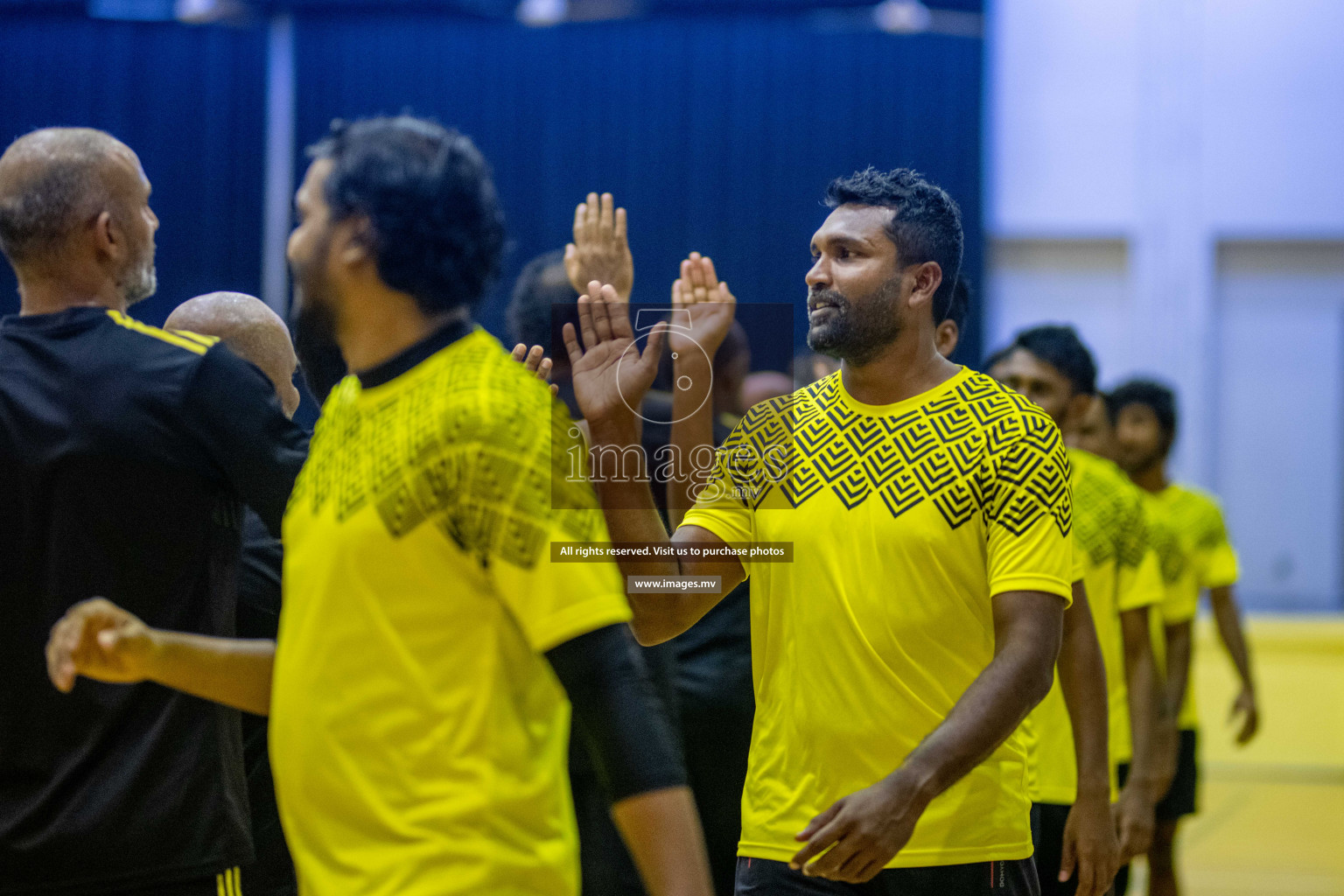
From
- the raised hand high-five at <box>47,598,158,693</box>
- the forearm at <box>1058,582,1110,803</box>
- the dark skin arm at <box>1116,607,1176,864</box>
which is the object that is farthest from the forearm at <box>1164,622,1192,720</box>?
the raised hand high-five at <box>47,598,158,693</box>

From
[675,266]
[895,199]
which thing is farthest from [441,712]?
[675,266]

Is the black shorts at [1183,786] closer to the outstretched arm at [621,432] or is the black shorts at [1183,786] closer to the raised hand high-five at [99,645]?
the outstretched arm at [621,432]

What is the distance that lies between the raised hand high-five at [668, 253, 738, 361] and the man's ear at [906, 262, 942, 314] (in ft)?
1.05

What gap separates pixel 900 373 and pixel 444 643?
1.13m

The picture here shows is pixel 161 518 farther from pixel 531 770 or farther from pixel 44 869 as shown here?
pixel 531 770

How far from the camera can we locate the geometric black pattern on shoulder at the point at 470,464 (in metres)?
1.50

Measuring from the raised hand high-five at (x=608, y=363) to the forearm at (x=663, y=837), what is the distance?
2.88ft

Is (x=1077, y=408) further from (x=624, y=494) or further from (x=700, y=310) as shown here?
(x=624, y=494)

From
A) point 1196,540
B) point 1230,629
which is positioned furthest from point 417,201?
point 1230,629

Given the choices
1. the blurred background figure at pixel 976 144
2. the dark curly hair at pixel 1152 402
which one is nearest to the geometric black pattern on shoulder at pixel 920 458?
the dark curly hair at pixel 1152 402

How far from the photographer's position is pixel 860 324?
235 cm

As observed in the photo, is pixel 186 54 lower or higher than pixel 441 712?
higher

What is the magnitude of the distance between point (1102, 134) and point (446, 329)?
8753 millimetres

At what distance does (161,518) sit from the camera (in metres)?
1.99
